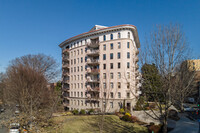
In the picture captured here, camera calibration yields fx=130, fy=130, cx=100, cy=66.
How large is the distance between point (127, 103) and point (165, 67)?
83.4 ft

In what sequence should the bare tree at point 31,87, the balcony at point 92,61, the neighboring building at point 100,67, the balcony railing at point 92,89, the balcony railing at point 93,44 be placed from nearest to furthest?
1. the bare tree at point 31,87
2. the neighboring building at point 100,67
3. the balcony railing at point 92,89
4. the balcony at point 92,61
5. the balcony railing at point 93,44

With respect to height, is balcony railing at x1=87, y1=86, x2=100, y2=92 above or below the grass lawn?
above

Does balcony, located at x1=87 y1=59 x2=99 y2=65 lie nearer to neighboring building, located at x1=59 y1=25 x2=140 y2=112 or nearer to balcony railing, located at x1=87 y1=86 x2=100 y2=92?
neighboring building, located at x1=59 y1=25 x2=140 y2=112

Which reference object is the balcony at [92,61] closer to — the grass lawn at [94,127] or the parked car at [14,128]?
the grass lawn at [94,127]

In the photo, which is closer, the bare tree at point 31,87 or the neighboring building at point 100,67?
the bare tree at point 31,87


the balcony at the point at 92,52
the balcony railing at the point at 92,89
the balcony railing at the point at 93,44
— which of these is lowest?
the balcony railing at the point at 92,89

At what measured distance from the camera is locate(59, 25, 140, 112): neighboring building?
33.1 meters

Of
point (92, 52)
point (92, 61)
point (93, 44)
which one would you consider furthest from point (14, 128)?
point (93, 44)

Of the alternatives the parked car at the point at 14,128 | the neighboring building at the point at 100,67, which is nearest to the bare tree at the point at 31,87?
the parked car at the point at 14,128

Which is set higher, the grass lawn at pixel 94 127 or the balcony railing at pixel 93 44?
the balcony railing at pixel 93 44

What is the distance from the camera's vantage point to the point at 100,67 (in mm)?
36344

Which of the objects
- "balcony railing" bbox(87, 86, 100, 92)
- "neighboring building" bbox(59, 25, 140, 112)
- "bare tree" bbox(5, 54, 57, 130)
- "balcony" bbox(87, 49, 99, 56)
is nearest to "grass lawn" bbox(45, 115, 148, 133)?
"bare tree" bbox(5, 54, 57, 130)

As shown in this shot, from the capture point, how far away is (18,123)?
1180cm

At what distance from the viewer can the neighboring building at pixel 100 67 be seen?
33.1 m
